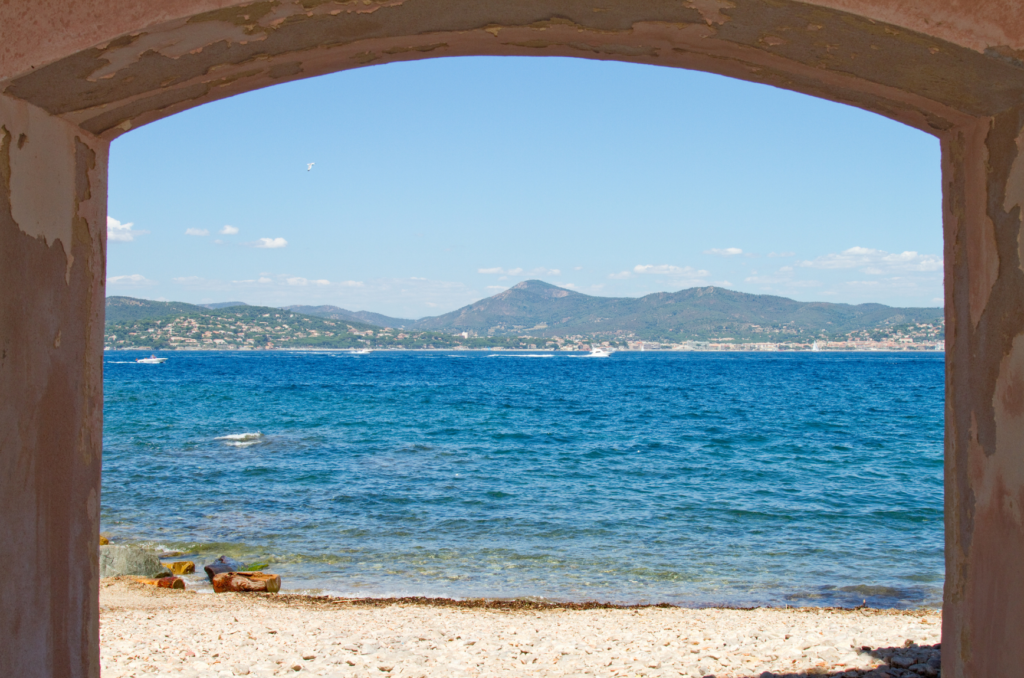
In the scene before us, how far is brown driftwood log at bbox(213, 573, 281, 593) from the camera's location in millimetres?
8938

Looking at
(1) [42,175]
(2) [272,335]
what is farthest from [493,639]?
(2) [272,335]

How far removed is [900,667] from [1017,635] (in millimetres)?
2961

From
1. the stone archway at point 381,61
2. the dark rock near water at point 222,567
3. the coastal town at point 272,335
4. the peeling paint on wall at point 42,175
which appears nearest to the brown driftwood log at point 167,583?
the dark rock near water at point 222,567

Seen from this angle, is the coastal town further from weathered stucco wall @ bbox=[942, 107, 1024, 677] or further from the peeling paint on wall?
weathered stucco wall @ bbox=[942, 107, 1024, 677]

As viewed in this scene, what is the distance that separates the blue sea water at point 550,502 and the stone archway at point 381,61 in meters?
6.88

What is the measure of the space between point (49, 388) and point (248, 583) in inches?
284

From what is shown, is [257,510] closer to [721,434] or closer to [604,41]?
[604,41]

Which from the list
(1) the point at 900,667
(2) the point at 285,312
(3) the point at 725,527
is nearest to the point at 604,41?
(1) the point at 900,667

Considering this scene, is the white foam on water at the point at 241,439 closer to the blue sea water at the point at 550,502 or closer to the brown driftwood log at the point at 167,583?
the blue sea water at the point at 550,502

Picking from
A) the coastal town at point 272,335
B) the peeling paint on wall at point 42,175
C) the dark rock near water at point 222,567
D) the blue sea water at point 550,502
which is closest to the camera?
the peeling paint on wall at point 42,175

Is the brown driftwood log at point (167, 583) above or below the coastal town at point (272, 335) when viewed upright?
below

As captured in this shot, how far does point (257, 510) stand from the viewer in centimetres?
1420

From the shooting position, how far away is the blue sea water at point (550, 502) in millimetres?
9930

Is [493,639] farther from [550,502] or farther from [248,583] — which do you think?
[550,502]
